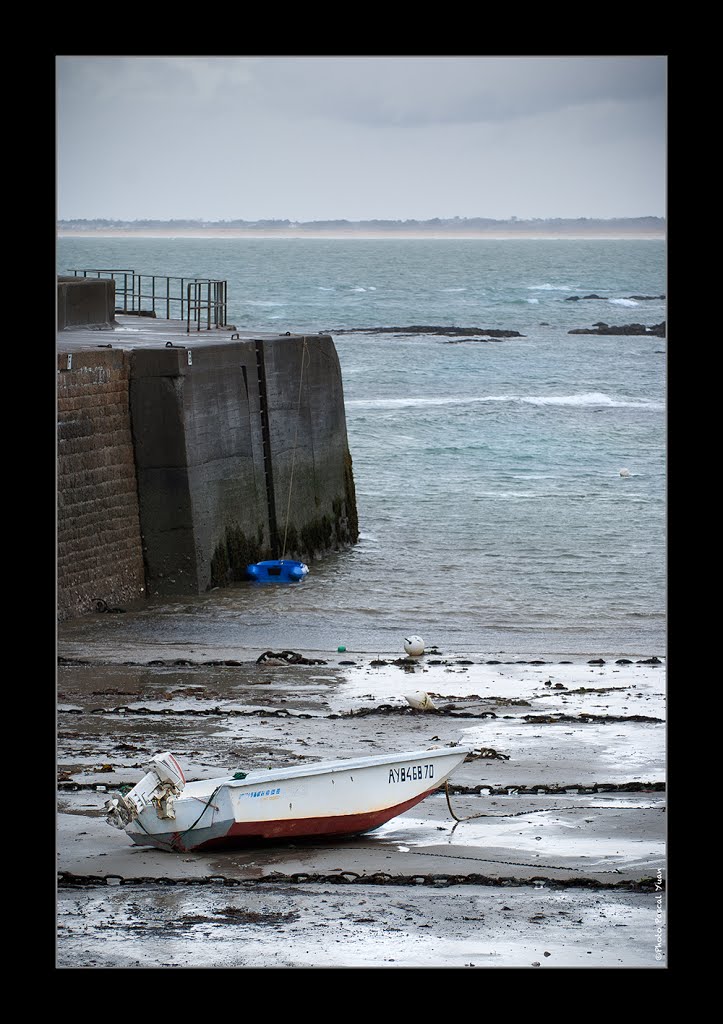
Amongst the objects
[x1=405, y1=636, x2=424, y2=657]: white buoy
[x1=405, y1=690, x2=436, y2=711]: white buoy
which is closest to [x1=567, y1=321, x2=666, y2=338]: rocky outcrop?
[x1=405, y1=636, x2=424, y2=657]: white buoy

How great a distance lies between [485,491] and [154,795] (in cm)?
2072

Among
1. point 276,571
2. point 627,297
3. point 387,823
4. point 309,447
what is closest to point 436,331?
point 627,297

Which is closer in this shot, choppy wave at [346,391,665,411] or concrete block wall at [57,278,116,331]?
concrete block wall at [57,278,116,331]

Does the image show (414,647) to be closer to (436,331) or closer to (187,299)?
(187,299)

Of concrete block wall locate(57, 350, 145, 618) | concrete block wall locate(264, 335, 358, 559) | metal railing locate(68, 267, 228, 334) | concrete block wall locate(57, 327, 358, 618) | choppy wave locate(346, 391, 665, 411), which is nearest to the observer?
concrete block wall locate(57, 350, 145, 618)

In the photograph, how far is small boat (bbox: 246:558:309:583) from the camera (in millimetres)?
16812

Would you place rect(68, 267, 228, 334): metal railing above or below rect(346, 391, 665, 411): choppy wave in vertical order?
above

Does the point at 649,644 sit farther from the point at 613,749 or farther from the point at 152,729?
the point at 152,729

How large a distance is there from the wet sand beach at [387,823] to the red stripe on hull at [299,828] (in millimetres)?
81

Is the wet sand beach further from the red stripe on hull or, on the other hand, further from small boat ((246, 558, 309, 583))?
small boat ((246, 558, 309, 583))

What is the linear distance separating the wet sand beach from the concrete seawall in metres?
1.46

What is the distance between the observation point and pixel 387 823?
799 centimetres

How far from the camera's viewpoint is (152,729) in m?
10.2

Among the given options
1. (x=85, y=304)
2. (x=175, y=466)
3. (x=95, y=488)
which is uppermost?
(x=85, y=304)
